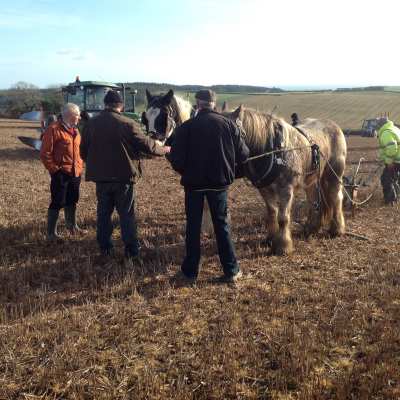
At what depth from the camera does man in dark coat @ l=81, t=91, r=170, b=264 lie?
4617 mm

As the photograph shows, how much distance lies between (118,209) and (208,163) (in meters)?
1.42

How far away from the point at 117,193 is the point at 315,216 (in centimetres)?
316

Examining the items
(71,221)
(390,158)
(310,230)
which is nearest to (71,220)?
(71,221)

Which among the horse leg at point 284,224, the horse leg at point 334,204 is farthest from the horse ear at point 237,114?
the horse leg at point 334,204

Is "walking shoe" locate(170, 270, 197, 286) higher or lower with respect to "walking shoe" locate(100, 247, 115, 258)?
lower

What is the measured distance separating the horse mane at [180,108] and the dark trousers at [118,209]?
1.19 m

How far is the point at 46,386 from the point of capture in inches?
106

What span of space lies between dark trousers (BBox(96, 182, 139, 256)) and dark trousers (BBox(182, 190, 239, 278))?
0.85m

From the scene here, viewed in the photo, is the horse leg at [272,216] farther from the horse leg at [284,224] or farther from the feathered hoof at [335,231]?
the feathered hoof at [335,231]

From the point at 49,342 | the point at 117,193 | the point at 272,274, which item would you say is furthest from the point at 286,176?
the point at 49,342

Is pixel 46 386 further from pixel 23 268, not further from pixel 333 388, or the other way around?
pixel 23 268

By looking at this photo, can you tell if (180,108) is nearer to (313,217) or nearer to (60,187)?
(60,187)

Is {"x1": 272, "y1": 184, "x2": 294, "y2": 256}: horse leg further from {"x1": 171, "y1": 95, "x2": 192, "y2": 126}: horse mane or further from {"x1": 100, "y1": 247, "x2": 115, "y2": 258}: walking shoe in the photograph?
{"x1": 100, "y1": 247, "x2": 115, "y2": 258}: walking shoe

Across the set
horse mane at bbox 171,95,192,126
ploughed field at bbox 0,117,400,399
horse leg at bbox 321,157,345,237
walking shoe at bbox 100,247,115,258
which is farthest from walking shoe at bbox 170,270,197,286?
horse leg at bbox 321,157,345,237
